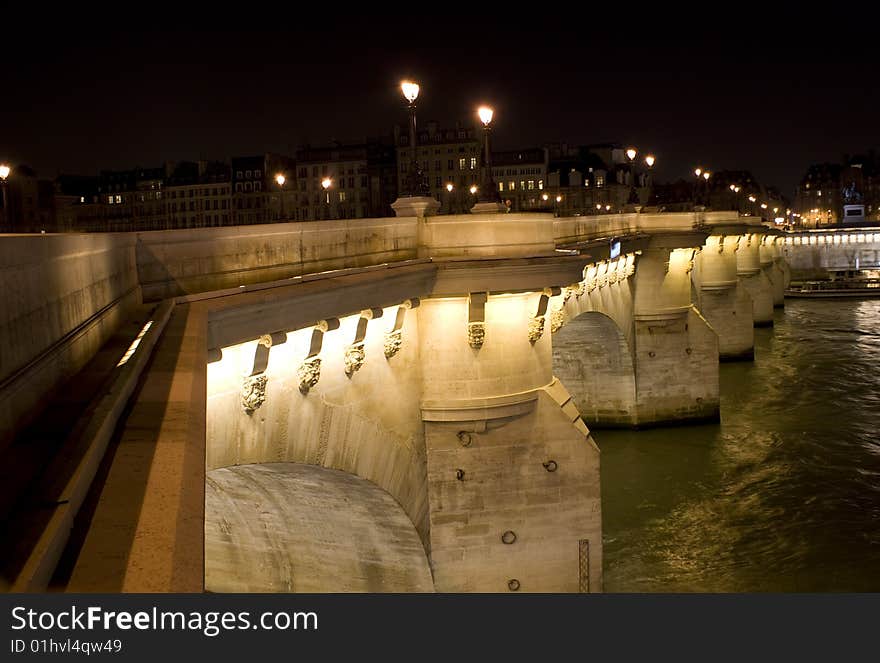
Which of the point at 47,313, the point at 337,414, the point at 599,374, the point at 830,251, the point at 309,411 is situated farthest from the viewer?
the point at 830,251

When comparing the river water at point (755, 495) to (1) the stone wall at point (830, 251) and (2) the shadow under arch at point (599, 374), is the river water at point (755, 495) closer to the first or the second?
(2) the shadow under arch at point (599, 374)

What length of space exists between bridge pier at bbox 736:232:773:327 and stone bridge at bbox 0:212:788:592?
42.3 m

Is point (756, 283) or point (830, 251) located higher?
point (830, 251)

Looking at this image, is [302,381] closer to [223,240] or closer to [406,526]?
[223,240]

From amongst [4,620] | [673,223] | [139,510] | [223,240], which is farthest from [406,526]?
[673,223]

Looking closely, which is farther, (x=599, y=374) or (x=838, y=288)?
(x=838, y=288)

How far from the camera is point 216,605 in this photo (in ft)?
10.3

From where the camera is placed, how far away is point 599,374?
111 ft

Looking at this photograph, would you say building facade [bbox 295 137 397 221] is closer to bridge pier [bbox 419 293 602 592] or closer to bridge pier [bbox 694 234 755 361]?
bridge pier [bbox 694 234 755 361]

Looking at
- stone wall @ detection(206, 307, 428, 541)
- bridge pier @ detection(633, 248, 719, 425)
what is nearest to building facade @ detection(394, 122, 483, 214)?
bridge pier @ detection(633, 248, 719, 425)

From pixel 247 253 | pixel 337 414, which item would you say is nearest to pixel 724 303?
pixel 337 414

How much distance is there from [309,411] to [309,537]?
16.2 ft

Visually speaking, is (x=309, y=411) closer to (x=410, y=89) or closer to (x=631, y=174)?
(x=410, y=89)

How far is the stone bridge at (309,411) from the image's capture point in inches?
158
